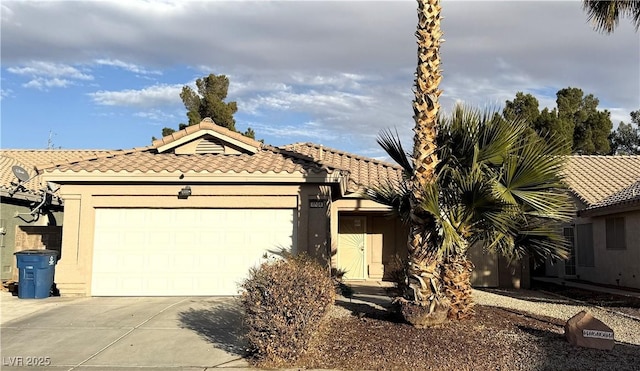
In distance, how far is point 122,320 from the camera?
9906 millimetres

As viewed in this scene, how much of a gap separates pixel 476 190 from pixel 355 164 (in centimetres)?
946

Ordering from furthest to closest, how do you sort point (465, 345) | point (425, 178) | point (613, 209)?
point (613, 209)
point (425, 178)
point (465, 345)

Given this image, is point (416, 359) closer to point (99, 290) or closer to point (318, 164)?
point (318, 164)

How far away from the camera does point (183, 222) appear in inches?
512

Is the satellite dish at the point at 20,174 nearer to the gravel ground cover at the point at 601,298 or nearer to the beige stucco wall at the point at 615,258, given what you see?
the gravel ground cover at the point at 601,298

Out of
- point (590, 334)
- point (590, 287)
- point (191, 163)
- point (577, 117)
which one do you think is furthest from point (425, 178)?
point (577, 117)

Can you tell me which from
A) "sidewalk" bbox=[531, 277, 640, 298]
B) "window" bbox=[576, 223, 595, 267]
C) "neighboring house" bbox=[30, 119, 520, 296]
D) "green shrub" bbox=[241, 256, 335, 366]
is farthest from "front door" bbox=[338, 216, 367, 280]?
"green shrub" bbox=[241, 256, 335, 366]

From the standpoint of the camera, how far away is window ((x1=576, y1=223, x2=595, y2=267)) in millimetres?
18531

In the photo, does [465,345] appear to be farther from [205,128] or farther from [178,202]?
[205,128]

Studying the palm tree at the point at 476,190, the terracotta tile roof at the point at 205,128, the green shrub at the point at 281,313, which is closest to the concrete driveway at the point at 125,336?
the green shrub at the point at 281,313

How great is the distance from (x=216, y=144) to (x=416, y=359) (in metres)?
9.08

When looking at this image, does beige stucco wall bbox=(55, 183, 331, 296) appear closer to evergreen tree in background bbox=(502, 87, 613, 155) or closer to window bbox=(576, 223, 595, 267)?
window bbox=(576, 223, 595, 267)

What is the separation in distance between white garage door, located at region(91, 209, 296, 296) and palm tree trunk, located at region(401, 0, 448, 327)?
4.50m

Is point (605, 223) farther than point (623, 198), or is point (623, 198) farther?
point (605, 223)
